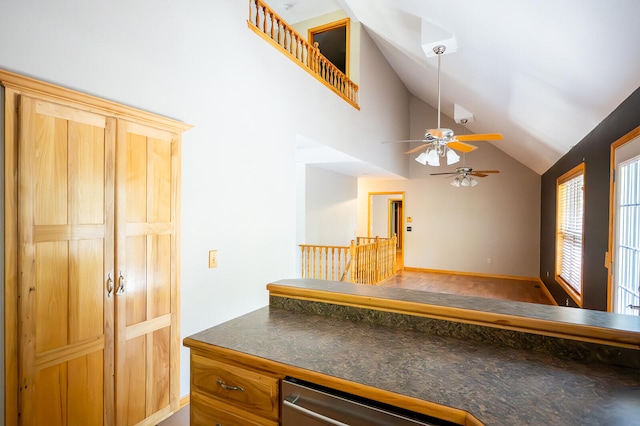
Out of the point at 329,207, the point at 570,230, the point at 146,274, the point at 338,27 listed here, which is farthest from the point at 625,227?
the point at 329,207

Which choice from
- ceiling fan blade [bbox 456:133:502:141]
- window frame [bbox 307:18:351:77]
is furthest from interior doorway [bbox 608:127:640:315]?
window frame [bbox 307:18:351:77]

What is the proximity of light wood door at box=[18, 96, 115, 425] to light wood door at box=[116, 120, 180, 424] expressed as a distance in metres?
0.07

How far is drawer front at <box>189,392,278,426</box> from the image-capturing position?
3.84 ft

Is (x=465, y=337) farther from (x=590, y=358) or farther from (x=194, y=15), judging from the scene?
(x=194, y=15)

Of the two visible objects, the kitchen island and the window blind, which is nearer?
the kitchen island

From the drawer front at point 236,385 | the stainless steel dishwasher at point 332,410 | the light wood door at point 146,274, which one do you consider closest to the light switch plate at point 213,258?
the light wood door at point 146,274

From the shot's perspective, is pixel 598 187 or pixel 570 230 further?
pixel 570 230

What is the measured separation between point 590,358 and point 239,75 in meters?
2.85

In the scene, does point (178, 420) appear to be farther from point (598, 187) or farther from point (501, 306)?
point (598, 187)

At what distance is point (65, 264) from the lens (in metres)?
1.59

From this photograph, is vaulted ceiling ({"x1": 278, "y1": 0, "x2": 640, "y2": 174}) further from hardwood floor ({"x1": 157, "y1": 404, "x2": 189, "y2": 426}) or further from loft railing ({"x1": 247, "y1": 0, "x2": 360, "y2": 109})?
hardwood floor ({"x1": 157, "y1": 404, "x2": 189, "y2": 426})

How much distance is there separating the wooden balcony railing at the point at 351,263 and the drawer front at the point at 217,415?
413 centimetres

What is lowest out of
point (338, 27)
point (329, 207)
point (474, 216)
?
point (474, 216)

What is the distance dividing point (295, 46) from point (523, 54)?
7.48 ft
